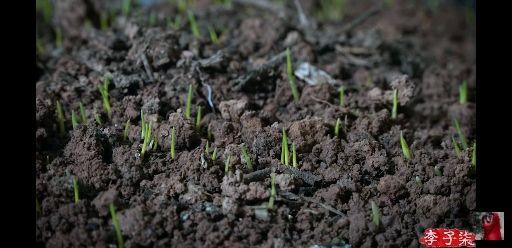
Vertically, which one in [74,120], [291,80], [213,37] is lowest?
[74,120]

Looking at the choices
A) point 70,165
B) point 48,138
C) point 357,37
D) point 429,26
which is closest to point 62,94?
point 48,138

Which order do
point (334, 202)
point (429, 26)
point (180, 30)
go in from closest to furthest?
point (334, 202) < point (180, 30) < point (429, 26)

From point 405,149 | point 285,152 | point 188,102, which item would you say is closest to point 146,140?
point 188,102

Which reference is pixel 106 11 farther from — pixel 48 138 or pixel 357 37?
pixel 357 37

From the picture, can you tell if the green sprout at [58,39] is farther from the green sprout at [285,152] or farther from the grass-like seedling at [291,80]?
the green sprout at [285,152]

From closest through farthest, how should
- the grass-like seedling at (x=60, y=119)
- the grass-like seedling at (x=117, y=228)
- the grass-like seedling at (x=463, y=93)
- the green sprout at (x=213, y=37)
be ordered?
the grass-like seedling at (x=117, y=228)
the grass-like seedling at (x=60, y=119)
the grass-like seedling at (x=463, y=93)
the green sprout at (x=213, y=37)

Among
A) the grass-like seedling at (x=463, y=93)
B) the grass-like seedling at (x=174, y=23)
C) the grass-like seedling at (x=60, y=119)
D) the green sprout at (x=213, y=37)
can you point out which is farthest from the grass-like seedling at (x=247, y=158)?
the grass-like seedling at (x=463, y=93)

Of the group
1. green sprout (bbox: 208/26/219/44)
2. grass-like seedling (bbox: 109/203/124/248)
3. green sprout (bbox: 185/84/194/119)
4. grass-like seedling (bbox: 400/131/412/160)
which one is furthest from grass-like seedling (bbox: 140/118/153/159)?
grass-like seedling (bbox: 400/131/412/160)

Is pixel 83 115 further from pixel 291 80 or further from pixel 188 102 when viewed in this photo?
pixel 291 80
